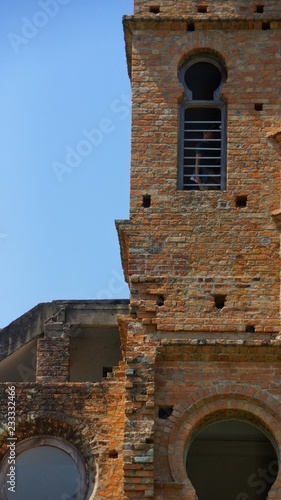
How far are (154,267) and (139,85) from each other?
10.1 feet

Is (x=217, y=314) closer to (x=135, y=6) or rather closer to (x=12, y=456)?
(x=12, y=456)

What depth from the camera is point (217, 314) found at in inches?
763

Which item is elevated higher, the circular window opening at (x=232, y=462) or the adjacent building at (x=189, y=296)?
the adjacent building at (x=189, y=296)

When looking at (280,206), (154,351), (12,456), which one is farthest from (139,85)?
(12,456)

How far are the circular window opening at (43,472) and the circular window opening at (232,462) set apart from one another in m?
2.02

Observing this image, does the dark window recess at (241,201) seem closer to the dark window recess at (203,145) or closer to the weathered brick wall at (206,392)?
the dark window recess at (203,145)

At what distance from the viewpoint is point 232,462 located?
21.8 meters

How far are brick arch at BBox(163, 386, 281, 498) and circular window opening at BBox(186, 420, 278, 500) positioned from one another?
1.32ft

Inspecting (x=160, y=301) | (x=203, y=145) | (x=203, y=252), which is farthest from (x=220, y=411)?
(x=203, y=145)

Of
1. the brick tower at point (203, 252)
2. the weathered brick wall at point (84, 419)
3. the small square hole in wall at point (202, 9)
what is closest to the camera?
the brick tower at point (203, 252)

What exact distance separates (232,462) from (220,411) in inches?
122

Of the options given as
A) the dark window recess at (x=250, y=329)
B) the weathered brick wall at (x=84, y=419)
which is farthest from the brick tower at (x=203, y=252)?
the weathered brick wall at (x=84, y=419)

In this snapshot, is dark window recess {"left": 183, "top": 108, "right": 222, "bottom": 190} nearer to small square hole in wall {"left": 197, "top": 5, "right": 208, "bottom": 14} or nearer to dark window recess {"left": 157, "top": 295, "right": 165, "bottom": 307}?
small square hole in wall {"left": 197, "top": 5, "right": 208, "bottom": 14}

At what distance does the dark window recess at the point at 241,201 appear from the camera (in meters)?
20.1
